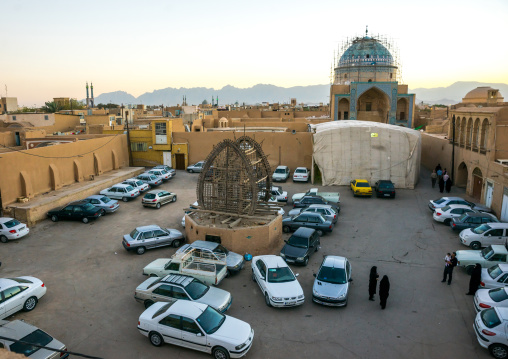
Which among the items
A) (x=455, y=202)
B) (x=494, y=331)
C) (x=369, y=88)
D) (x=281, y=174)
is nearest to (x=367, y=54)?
(x=369, y=88)

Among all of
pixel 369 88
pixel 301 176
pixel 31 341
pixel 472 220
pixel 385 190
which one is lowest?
pixel 31 341

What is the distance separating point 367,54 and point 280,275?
56.5 m

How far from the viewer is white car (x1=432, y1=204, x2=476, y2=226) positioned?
19453 mm

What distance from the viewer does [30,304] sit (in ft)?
39.1

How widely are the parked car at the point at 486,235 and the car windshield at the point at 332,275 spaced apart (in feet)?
24.6

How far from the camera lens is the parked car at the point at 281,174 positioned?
3015 cm

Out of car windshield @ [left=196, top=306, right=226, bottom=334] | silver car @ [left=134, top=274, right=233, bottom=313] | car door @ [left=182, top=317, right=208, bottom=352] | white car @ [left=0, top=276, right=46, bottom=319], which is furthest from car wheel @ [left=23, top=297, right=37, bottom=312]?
car windshield @ [left=196, top=306, right=226, bottom=334]

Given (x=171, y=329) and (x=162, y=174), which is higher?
(x=162, y=174)

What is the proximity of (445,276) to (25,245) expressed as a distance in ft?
57.9

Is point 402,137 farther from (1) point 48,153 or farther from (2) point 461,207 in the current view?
(1) point 48,153

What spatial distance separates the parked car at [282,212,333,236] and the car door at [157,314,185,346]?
987cm

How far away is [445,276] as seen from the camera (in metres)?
13.6

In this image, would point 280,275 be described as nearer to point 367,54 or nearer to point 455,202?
point 455,202

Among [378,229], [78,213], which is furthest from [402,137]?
[78,213]
